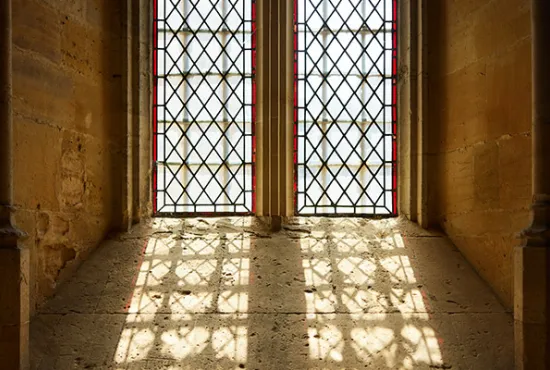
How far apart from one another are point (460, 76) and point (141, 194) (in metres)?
3.36

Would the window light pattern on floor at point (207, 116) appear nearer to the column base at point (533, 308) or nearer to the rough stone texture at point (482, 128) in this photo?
the rough stone texture at point (482, 128)

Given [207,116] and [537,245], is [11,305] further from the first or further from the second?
[537,245]

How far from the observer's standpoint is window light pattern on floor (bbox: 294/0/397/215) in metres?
5.90

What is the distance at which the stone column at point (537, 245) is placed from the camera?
371cm

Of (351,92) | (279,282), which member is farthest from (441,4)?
(279,282)

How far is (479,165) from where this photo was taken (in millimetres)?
4969

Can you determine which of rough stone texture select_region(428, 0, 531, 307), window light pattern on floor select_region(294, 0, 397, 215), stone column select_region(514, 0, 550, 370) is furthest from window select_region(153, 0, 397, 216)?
stone column select_region(514, 0, 550, 370)

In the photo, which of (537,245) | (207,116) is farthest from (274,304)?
(207,116)

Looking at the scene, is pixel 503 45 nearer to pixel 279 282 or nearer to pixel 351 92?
pixel 351 92

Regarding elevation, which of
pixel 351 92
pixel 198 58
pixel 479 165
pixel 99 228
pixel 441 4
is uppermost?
pixel 441 4

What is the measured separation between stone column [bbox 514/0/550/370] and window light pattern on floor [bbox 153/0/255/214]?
2.90 meters

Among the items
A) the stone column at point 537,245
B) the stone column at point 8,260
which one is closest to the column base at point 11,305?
the stone column at point 8,260

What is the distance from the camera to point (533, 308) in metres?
3.73

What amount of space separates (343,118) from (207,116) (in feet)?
4.76
